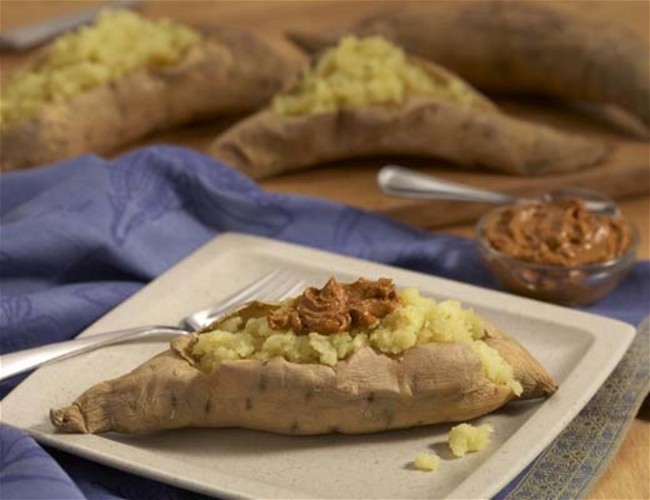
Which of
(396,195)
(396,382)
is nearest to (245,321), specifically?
(396,382)

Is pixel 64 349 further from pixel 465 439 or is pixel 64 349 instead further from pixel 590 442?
pixel 590 442

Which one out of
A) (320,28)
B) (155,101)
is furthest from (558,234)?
(320,28)

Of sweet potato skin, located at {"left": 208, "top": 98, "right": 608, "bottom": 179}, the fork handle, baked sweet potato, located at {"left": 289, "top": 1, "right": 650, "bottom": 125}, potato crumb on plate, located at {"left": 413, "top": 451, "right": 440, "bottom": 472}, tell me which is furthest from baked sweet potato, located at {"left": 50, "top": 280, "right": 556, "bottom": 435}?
baked sweet potato, located at {"left": 289, "top": 1, "right": 650, "bottom": 125}

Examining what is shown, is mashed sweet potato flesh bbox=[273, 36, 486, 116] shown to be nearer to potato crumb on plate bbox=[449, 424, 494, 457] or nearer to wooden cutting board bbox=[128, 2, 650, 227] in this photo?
wooden cutting board bbox=[128, 2, 650, 227]

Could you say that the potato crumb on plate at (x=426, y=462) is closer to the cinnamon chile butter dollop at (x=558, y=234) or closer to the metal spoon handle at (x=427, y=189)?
the cinnamon chile butter dollop at (x=558, y=234)

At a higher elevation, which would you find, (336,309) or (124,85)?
(336,309)

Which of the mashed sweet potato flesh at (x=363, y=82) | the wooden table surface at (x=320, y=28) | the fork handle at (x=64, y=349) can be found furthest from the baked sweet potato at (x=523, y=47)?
the fork handle at (x=64, y=349)

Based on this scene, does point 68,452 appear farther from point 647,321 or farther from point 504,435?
point 647,321
